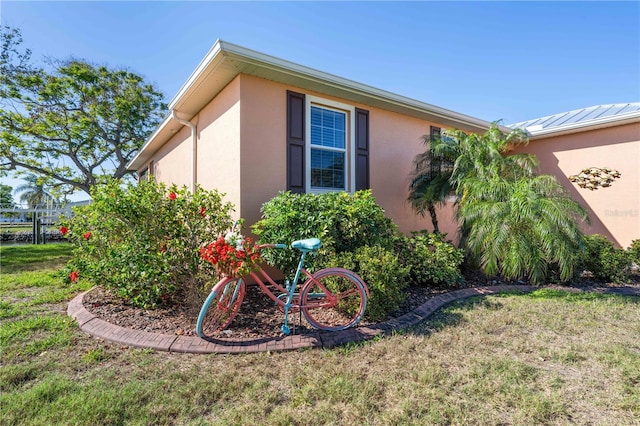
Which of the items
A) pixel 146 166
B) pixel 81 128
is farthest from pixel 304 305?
pixel 81 128

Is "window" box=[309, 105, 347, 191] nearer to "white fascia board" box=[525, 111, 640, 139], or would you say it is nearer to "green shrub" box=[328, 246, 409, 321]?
"green shrub" box=[328, 246, 409, 321]

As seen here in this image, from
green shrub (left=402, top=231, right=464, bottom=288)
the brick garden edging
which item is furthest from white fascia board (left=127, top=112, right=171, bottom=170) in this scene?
green shrub (left=402, top=231, right=464, bottom=288)

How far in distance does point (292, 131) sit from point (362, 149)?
178 cm

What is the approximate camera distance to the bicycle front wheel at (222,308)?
3042 millimetres

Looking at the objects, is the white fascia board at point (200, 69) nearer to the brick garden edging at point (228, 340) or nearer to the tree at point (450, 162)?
the brick garden edging at point (228, 340)

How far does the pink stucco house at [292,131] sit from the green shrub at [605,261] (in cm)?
276

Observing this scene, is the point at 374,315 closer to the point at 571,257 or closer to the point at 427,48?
the point at 571,257

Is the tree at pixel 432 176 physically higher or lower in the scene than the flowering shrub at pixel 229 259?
higher

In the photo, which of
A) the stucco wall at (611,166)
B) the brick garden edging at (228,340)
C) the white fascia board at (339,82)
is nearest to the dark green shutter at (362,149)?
the white fascia board at (339,82)

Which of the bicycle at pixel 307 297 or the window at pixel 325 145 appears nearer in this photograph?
the bicycle at pixel 307 297

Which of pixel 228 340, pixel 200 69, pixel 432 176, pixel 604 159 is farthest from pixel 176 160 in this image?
pixel 604 159

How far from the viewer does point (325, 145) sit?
6301mm

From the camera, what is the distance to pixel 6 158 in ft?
42.7

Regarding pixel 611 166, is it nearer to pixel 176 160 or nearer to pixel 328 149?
pixel 328 149
